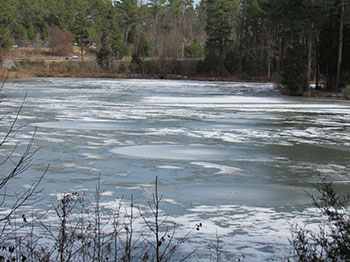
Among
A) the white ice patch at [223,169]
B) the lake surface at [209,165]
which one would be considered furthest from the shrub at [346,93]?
the white ice patch at [223,169]

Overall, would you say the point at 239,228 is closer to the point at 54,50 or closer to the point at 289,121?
the point at 289,121

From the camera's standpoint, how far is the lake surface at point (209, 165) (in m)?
7.59

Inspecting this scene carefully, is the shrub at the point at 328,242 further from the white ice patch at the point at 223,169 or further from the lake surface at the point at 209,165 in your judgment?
the white ice patch at the point at 223,169

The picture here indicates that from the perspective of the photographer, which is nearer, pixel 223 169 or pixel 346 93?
pixel 223 169

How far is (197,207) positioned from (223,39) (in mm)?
82060

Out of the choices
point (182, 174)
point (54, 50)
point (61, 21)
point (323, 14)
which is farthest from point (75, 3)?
point (182, 174)

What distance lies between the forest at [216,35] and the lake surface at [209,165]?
65.7 feet

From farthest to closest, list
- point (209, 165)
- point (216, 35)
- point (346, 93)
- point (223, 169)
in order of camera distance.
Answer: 1. point (216, 35)
2. point (346, 93)
3. point (209, 165)
4. point (223, 169)

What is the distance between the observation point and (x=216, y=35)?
271 ft

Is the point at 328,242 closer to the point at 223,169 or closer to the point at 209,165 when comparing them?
the point at 223,169

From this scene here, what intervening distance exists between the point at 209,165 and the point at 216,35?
7237 centimetres

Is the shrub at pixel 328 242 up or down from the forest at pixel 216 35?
down

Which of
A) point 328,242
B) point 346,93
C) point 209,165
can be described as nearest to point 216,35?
point 346,93

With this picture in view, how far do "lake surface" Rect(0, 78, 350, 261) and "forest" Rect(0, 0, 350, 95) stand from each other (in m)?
20.0
